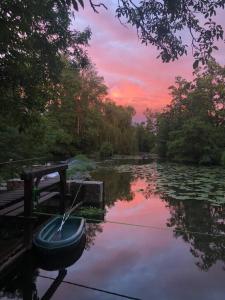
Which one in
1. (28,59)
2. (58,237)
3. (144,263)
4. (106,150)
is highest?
(28,59)

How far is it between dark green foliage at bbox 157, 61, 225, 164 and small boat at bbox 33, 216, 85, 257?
28644 millimetres

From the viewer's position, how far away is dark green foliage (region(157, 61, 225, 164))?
35.4 metres

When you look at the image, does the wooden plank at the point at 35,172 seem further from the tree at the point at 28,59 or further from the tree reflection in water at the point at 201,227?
the tree reflection in water at the point at 201,227

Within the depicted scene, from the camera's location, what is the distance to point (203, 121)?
3644cm

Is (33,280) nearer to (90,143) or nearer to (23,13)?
(23,13)

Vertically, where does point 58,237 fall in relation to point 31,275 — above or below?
above

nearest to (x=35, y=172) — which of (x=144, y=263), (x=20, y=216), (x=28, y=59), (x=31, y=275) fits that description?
(x=20, y=216)

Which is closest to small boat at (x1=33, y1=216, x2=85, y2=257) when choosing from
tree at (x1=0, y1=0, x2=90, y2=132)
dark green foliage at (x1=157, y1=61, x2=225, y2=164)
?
tree at (x1=0, y1=0, x2=90, y2=132)

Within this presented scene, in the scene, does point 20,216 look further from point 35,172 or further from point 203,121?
point 203,121

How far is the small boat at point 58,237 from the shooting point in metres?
6.00

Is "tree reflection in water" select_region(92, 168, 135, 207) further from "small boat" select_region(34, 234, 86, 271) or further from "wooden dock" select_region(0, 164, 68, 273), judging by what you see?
"small boat" select_region(34, 234, 86, 271)

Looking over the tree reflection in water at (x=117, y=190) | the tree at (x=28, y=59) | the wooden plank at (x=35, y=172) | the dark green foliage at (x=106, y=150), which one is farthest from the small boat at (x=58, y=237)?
the dark green foliage at (x=106, y=150)

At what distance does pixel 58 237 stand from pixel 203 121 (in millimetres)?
31934

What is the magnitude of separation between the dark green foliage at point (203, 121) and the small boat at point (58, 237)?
1128 inches
